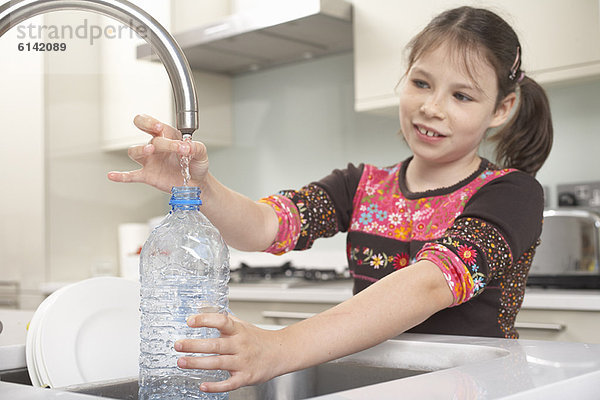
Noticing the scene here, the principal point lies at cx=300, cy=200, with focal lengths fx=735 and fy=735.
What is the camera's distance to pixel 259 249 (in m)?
1.17

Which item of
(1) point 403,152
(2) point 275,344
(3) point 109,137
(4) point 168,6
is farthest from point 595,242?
(3) point 109,137

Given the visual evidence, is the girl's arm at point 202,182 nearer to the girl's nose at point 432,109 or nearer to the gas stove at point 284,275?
the girl's nose at point 432,109

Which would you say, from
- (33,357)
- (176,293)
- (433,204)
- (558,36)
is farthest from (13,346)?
(558,36)

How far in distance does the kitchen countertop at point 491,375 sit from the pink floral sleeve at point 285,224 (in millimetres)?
392

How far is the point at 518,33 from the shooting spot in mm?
2139

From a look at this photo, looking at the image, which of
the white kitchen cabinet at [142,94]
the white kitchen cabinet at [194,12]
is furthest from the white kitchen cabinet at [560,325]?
the white kitchen cabinet at [194,12]

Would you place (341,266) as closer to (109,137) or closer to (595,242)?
(595,242)

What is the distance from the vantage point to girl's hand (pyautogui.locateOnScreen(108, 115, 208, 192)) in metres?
0.78

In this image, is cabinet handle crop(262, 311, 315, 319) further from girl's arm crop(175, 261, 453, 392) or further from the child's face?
girl's arm crop(175, 261, 453, 392)

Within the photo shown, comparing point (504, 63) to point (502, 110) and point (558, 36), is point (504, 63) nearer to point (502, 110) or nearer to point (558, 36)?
point (502, 110)

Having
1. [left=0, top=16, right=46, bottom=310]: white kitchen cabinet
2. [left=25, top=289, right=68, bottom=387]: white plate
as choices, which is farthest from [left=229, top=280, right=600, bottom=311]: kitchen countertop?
[left=25, top=289, right=68, bottom=387]: white plate

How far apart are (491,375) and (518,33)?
171 cm

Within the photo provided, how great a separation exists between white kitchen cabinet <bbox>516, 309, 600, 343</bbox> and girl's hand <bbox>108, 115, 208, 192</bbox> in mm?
1207

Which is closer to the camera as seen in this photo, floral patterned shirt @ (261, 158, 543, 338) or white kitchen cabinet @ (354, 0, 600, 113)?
floral patterned shirt @ (261, 158, 543, 338)
